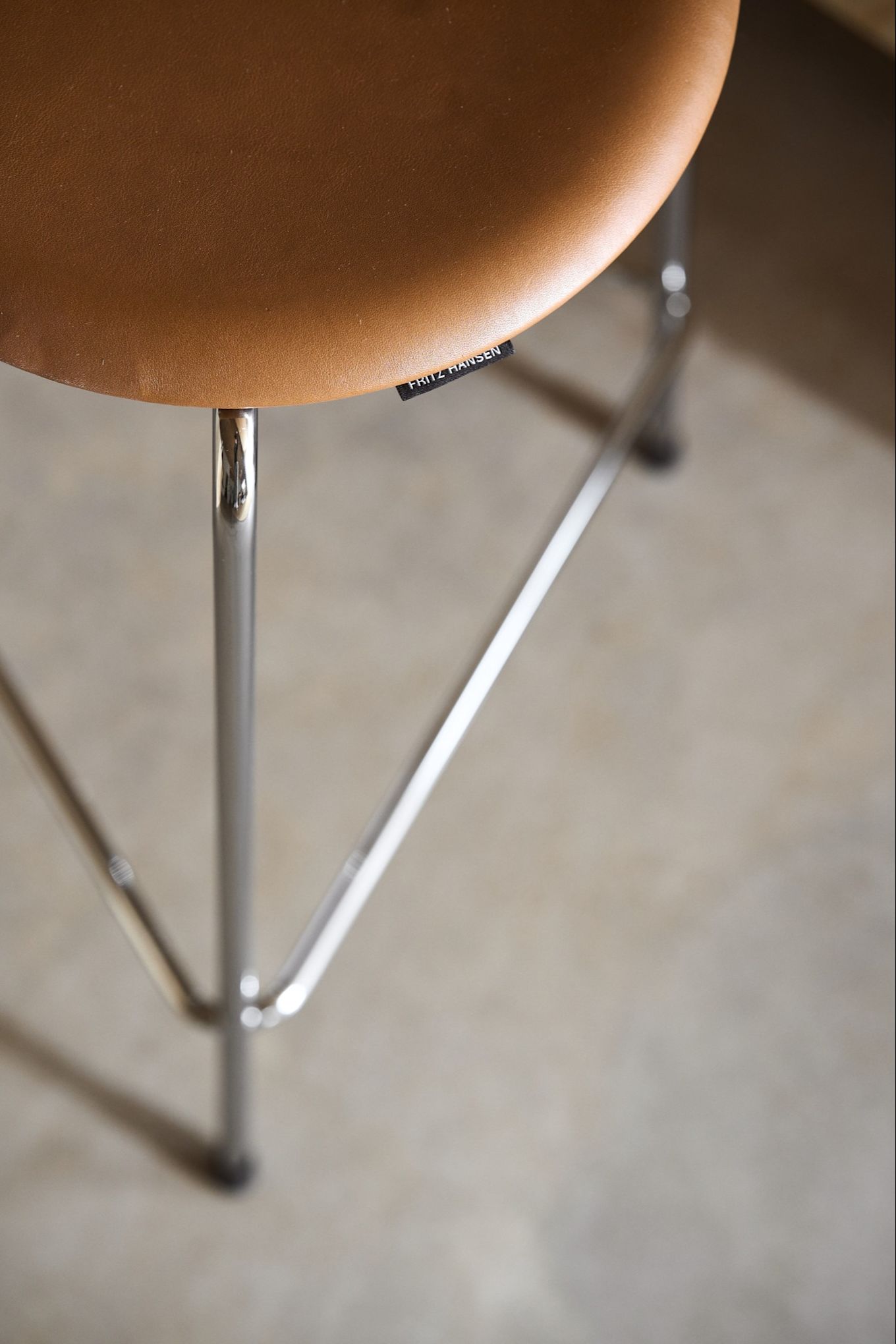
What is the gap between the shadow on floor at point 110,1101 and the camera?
2.77ft

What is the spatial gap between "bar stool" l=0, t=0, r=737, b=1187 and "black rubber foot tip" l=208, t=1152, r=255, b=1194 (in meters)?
0.46

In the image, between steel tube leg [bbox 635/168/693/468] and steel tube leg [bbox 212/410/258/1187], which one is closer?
steel tube leg [bbox 212/410/258/1187]

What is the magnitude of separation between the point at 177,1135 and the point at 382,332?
0.65 m

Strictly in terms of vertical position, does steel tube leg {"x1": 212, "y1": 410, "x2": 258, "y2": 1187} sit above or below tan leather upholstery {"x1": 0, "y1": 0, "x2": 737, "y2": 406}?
below

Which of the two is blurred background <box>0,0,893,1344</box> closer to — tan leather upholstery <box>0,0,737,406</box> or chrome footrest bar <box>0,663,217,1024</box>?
chrome footrest bar <box>0,663,217,1024</box>

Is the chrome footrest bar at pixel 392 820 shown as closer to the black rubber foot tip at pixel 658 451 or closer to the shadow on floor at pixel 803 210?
the black rubber foot tip at pixel 658 451

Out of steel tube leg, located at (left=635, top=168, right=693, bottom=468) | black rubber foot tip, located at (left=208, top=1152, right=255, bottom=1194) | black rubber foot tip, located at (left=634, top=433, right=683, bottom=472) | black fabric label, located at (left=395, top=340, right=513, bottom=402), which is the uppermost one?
black fabric label, located at (left=395, top=340, right=513, bottom=402)

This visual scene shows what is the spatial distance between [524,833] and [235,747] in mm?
443

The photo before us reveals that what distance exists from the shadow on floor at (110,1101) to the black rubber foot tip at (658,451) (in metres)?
0.67

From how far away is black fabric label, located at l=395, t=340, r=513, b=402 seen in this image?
422 millimetres

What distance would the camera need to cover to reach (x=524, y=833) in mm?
944

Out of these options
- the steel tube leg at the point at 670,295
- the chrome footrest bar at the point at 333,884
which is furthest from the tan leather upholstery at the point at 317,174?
the steel tube leg at the point at 670,295

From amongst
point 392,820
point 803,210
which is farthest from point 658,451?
point 392,820

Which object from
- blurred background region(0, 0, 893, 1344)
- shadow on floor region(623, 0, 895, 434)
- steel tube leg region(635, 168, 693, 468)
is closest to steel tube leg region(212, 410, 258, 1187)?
blurred background region(0, 0, 893, 1344)
